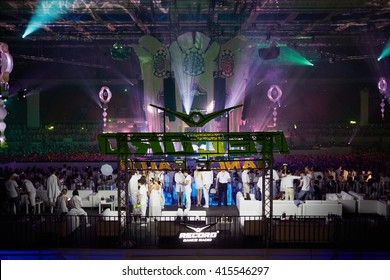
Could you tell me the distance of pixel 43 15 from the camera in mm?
20969

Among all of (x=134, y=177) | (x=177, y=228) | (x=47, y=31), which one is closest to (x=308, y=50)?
(x=47, y=31)

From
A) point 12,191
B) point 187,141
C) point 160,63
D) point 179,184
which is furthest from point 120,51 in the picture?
point 187,141

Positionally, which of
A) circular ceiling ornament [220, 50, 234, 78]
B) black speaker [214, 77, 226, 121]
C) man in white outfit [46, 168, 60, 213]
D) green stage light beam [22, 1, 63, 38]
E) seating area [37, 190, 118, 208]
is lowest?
seating area [37, 190, 118, 208]

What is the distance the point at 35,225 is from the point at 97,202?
14.2ft

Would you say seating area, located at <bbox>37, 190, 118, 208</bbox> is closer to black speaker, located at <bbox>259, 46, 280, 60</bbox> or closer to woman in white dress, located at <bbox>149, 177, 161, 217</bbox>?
woman in white dress, located at <bbox>149, 177, 161, 217</bbox>

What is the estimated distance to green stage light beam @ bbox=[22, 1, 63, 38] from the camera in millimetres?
19156

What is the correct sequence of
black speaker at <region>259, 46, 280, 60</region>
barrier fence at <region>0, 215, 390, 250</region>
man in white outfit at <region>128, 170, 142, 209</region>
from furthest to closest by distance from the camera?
black speaker at <region>259, 46, 280, 60</region>, man in white outfit at <region>128, 170, 142, 209</region>, barrier fence at <region>0, 215, 390, 250</region>

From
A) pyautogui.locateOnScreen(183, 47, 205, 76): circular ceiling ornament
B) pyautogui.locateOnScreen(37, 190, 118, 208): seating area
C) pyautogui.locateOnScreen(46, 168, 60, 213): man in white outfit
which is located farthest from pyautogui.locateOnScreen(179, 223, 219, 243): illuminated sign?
pyautogui.locateOnScreen(183, 47, 205, 76): circular ceiling ornament

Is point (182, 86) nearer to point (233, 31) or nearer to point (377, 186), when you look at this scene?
point (233, 31)

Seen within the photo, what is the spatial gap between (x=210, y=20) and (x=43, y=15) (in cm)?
846

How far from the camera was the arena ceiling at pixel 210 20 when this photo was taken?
64.3ft

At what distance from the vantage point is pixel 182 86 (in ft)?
78.2

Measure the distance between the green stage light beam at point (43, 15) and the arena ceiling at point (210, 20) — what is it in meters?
0.14

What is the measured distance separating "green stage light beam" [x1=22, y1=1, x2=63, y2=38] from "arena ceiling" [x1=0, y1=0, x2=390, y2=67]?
0.46 ft
